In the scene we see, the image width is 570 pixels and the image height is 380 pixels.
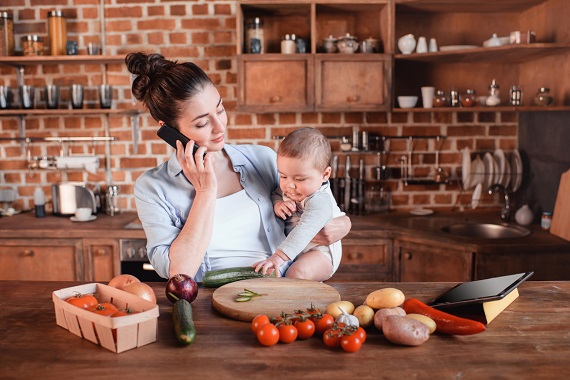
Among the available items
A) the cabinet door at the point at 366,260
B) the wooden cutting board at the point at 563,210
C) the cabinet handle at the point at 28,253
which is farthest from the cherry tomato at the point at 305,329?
the cabinet handle at the point at 28,253

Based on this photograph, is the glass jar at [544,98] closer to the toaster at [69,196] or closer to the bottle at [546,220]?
the bottle at [546,220]

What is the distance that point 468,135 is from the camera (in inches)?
155

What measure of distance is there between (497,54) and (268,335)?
8.87 feet

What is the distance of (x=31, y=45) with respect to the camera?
3725 millimetres

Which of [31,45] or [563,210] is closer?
[563,210]

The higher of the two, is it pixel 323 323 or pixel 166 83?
pixel 166 83

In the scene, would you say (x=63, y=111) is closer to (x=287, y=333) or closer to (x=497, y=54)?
(x=497, y=54)

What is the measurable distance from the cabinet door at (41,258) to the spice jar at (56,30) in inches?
48.9

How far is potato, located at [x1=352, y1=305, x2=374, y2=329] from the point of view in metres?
1.51

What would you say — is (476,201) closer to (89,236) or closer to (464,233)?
(464,233)

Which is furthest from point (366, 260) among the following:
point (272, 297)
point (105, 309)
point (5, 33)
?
point (5, 33)

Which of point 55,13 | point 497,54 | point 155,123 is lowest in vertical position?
point 155,123

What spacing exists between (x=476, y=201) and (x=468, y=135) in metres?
0.46

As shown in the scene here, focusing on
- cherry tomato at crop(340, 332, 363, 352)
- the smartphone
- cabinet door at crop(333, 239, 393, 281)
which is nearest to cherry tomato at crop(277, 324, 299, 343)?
cherry tomato at crop(340, 332, 363, 352)
